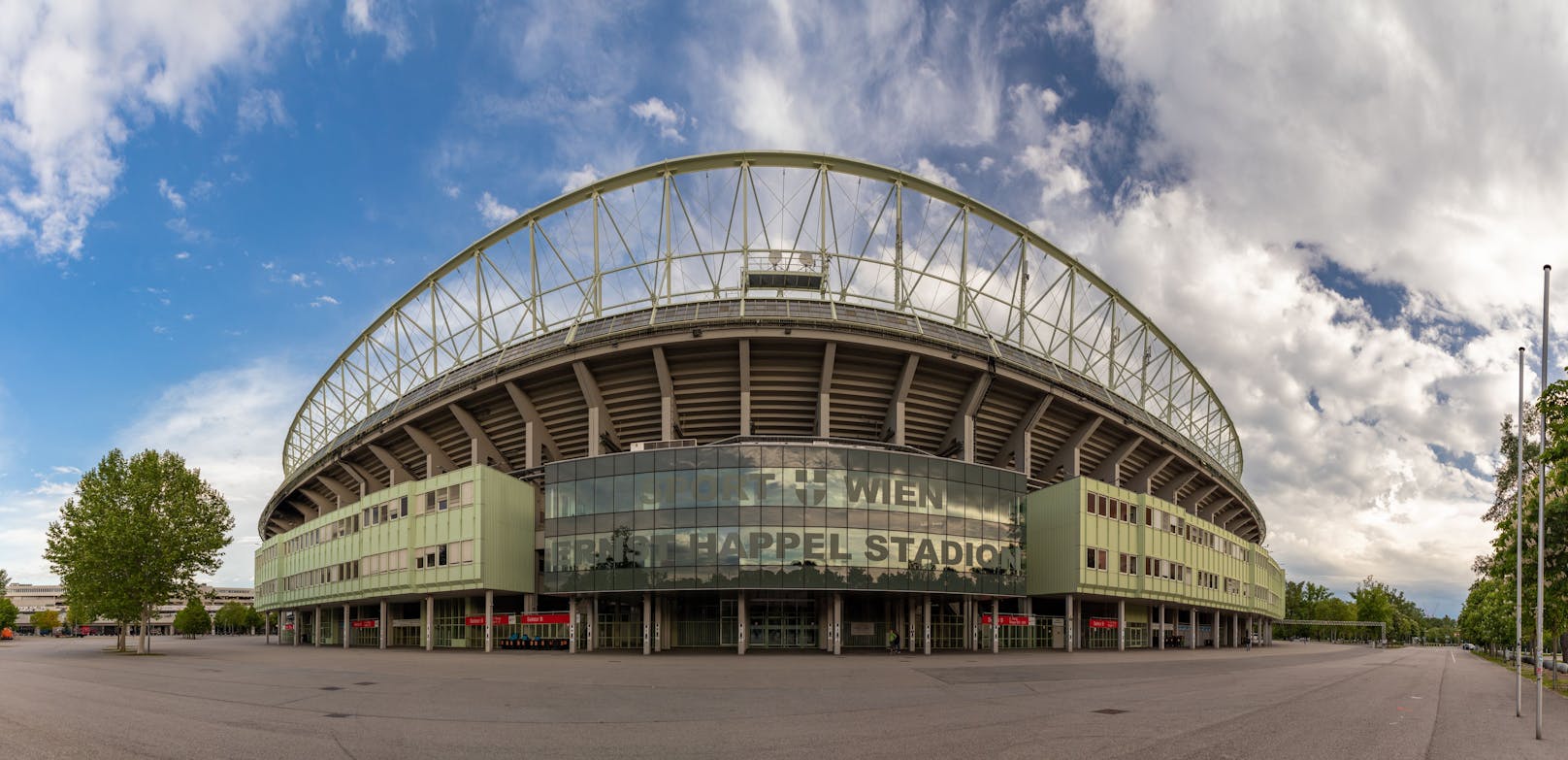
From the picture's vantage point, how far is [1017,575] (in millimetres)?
53469

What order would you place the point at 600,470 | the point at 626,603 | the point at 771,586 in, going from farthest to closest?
the point at 626,603 → the point at 600,470 → the point at 771,586

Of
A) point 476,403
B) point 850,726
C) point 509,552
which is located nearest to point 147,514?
point 476,403

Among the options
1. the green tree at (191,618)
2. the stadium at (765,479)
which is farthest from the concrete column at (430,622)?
the green tree at (191,618)

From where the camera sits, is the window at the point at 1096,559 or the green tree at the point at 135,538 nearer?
the window at the point at 1096,559

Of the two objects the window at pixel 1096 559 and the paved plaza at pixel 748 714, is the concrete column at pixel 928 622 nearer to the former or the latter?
the window at pixel 1096 559

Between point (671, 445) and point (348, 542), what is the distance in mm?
27616

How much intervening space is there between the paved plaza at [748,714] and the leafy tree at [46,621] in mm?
181086

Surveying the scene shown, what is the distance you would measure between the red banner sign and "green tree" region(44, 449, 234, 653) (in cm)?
2626

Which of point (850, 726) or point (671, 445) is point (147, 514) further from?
point (850, 726)

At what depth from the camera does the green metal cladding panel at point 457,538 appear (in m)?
50.8

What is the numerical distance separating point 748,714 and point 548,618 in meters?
35.9

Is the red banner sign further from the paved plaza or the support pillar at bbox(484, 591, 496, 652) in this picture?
the paved plaza

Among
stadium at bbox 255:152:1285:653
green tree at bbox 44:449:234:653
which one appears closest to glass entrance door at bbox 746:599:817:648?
stadium at bbox 255:152:1285:653

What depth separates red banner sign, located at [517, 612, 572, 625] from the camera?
171 ft
